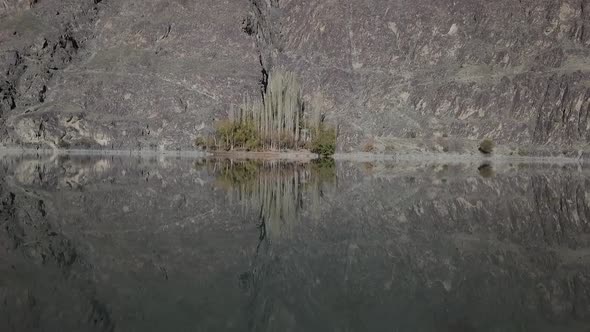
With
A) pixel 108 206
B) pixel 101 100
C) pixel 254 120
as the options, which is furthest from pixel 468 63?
pixel 108 206

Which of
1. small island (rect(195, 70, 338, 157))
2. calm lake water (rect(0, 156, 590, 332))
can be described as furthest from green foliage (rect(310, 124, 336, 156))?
calm lake water (rect(0, 156, 590, 332))

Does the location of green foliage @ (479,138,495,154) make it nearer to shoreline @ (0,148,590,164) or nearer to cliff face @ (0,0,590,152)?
shoreline @ (0,148,590,164)

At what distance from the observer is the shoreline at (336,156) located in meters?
132

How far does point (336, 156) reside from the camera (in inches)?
5477

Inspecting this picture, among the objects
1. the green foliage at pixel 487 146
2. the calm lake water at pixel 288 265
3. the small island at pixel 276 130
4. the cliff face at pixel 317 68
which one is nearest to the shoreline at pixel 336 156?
the green foliage at pixel 487 146

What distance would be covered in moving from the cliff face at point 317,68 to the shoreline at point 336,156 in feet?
22.4

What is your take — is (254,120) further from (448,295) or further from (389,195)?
(448,295)

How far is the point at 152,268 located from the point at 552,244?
15267mm

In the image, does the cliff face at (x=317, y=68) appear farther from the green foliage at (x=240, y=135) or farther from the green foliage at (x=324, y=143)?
the green foliage at (x=240, y=135)

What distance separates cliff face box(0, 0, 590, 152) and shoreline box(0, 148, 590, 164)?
6827mm

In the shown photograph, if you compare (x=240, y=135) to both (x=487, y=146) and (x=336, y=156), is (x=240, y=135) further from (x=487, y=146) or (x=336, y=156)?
(x=487, y=146)

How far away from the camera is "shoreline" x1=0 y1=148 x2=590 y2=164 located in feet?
431

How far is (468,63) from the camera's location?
6919 inches

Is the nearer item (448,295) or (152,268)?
(448,295)
